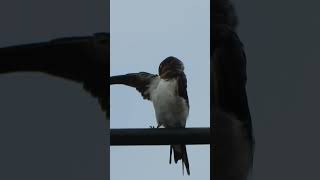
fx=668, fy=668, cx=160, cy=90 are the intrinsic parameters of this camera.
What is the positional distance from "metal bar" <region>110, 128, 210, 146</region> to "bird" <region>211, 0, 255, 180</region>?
9 cm

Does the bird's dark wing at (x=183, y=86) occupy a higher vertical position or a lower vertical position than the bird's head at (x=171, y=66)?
lower

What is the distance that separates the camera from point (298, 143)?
8.69 ft

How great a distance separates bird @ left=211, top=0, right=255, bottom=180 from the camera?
2.69m

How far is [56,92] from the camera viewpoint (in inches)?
109

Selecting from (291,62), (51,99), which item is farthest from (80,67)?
(291,62)

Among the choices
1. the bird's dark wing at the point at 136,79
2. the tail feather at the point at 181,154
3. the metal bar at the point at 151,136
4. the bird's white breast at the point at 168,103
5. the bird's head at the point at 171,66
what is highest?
the bird's head at the point at 171,66

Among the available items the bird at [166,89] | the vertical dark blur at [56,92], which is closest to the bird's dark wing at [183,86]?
the bird at [166,89]

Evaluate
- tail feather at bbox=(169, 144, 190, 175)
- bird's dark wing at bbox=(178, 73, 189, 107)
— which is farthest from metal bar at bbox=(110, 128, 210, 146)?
bird's dark wing at bbox=(178, 73, 189, 107)

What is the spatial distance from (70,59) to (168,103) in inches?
17.8

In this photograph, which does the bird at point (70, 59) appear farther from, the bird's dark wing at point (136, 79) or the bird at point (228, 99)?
the bird at point (228, 99)

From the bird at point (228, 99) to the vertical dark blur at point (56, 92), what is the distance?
1.46 ft

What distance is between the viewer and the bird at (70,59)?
2752 mm

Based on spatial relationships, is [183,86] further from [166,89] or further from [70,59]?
[70,59]

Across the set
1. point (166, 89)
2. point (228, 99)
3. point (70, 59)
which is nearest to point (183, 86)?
point (166, 89)
